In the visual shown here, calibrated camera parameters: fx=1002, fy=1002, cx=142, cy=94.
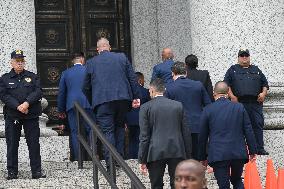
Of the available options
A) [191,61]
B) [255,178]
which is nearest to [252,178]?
[255,178]

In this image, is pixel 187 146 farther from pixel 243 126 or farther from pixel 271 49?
pixel 271 49

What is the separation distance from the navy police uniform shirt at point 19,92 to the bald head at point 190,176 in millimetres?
5750

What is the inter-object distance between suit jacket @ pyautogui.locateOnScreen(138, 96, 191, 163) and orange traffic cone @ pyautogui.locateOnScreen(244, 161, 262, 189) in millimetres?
2134

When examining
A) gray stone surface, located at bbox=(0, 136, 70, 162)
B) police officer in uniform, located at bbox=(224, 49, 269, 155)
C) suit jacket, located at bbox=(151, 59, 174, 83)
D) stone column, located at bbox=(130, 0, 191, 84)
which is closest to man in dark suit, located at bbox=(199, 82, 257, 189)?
suit jacket, located at bbox=(151, 59, 174, 83)

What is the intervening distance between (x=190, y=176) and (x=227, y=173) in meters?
4.43

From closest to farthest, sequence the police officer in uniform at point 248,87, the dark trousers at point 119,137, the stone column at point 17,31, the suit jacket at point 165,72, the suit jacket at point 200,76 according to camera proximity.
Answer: the dark trousers at point 119,137
the suit jacket at point 200,76
the suit jacket at point 165,72
the police officer in uniform at point 248,87
the stone column at point 17,31

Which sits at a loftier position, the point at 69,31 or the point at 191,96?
the point at 69,31

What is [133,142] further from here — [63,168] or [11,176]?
[11,176]

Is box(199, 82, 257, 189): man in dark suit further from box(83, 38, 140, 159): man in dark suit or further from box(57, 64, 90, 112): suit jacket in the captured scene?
box(57, 64, 90, 112): suit jacket

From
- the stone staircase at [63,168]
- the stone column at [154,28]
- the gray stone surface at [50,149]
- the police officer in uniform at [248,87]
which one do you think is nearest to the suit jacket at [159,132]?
the stone staircase at [63,168]

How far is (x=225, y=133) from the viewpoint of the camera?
34.6ft

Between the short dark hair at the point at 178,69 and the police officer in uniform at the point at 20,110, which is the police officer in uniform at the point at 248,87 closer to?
the short dark hair at the point at 178,69

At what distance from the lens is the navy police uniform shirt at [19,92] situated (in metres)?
11.8

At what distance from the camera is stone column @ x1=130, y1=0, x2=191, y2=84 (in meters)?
17.9
